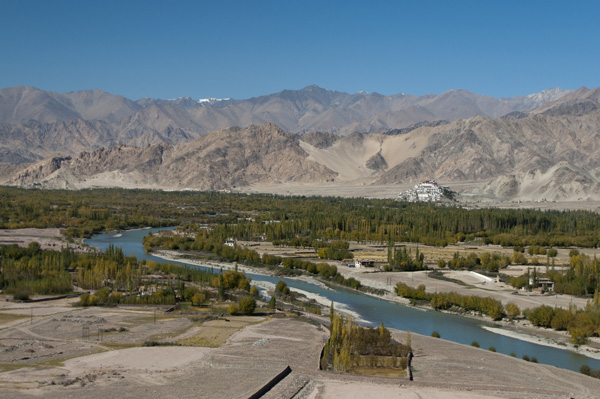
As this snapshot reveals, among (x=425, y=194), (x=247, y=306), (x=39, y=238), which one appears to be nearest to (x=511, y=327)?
(x=247, y=306)

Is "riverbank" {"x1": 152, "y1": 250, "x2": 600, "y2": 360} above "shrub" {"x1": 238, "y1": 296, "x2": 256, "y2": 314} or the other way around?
the other way around

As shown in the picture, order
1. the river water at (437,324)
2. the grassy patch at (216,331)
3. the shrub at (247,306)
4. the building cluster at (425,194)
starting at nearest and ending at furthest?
the grassy patch at (216,331)
the river water at (437,324)
the shrub at (247,306)
the building cluster at (425,194)

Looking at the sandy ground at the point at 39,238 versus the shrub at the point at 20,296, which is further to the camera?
the sandy ground at the point at 39,238

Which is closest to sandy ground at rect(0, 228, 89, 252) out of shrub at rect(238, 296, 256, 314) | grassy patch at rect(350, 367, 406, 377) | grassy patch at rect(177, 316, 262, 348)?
shrub at rect(238, 296, 256, 314)

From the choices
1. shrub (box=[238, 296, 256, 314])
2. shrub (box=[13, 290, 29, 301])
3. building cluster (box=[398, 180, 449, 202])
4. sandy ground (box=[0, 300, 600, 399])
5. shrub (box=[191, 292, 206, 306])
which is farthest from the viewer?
building cluster (box=[398, 180, 449, 202])

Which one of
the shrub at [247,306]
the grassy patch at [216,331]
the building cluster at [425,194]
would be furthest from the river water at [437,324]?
the building cluster at [425,194]

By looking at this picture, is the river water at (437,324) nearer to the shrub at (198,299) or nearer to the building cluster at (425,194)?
the shrub at (198,299)

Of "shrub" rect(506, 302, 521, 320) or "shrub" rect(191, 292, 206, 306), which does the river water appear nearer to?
"shrub" rect(506, 302, 521, 320)

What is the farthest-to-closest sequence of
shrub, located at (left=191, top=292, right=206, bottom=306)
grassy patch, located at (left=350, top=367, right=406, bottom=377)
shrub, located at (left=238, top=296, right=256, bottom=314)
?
shrub, located at (left=191, top=292, right=206, bottom=306), shrub, located at (left=238, top=296, right=256, bottom=314), grassy patch, located at (left=350, top=367, right=406, bottom=377)
